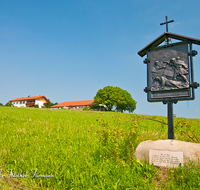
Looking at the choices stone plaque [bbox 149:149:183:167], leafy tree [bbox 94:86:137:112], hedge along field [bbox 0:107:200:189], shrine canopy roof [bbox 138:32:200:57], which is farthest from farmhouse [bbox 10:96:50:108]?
stone plaque [bbox 149:149:183:167]

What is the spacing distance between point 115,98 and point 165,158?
56010 millimetres

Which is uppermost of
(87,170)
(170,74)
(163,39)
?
(163,39)

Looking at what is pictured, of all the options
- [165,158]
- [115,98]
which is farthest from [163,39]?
[115,98]

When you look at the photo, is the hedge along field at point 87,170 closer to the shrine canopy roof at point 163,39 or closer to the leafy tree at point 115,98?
the shrine canopy roof at point 163,39

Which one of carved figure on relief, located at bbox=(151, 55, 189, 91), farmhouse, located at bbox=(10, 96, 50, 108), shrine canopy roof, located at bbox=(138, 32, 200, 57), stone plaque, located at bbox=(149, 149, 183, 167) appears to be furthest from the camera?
farmhouse, located at bbox=(10, 96, 50, 108)

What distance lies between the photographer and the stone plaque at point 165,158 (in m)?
3.88

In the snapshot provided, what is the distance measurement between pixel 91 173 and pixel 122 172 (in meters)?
0.70

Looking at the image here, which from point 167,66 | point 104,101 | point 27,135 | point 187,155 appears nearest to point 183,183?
point 187,155

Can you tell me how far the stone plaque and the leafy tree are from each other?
5545cm

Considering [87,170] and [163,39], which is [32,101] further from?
[87,170]

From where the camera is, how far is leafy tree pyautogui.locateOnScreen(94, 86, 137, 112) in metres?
60.3

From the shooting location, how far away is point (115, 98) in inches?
2356

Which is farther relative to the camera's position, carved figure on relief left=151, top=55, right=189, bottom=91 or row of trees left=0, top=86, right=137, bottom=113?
row of trees left=0, top=86, right=137, bottom=113

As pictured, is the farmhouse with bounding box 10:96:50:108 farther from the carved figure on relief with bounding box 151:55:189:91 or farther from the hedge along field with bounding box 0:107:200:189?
the carved figure on relief with bounding box 151:55:189:91
